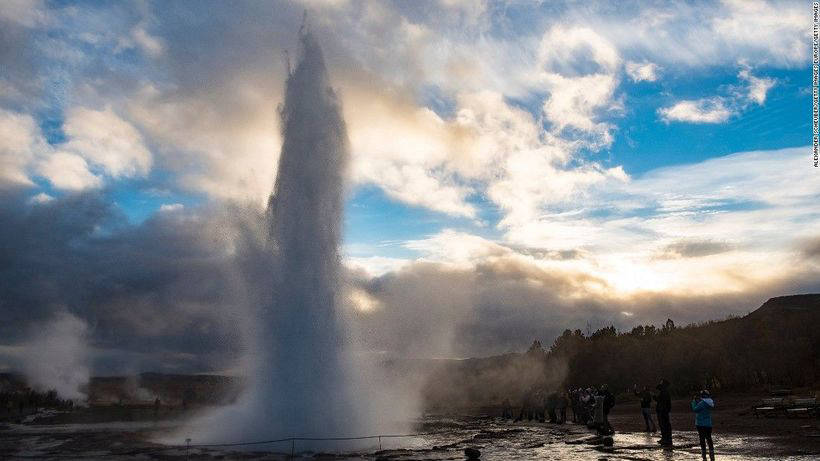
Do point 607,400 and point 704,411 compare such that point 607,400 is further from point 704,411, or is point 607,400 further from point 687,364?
point 687,364

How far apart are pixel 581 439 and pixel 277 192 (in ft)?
53.0

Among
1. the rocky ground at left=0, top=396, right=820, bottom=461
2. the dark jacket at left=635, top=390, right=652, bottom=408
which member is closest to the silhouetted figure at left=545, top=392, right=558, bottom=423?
the rocky ground at left=0, top=396, right=820, bottom=461

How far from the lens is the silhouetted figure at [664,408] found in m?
17.5

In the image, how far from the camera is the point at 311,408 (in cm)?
2070

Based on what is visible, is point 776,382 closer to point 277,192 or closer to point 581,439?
point 581,439

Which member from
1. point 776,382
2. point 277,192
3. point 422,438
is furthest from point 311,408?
point 776,382

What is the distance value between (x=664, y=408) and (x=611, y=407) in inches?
281

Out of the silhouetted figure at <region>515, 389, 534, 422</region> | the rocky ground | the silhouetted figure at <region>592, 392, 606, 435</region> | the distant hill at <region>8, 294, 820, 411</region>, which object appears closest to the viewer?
the rocky ground

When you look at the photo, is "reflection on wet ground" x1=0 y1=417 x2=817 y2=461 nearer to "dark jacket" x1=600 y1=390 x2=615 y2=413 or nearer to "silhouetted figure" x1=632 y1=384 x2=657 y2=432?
"silhouetted figure" x1=632 y1=384 x2=657 y2=432

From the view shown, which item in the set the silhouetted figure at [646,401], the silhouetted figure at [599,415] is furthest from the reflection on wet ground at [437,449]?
the silhouetted figure at [646,401]

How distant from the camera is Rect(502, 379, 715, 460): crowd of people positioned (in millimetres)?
14203

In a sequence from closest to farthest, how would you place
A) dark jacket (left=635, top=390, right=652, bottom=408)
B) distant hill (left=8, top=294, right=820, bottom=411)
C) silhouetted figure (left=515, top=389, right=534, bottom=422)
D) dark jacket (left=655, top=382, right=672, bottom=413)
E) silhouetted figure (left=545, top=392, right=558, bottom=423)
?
1. dark jacket (left=655, top=382, right=672, bottom=413)
2. dark jacket (left=635, top=390, right=652, bottom=408)
3. silhouetted figure (left=545, top=392, right=558, bottom=423)
4. silhouetted figure (left=515, top=389, right=534, bottom=422)
5. distant hill (left=8, top=294, right=820, bottom=411)

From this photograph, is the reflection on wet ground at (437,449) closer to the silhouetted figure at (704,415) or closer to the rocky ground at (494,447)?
the rocky ground at (494,447)

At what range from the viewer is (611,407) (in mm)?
24656
